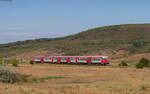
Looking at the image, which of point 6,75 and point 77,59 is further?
point 77,59

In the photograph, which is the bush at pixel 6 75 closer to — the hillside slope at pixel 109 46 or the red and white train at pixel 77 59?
the red and white train at pixel 77 59

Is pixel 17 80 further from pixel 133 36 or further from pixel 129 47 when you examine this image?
pixel 133 36

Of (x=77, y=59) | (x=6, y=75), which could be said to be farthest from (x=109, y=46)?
(x=6, y=75)

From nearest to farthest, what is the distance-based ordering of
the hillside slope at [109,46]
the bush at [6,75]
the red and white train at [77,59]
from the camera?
the bush at [6,75], the red and white train at [77,59], the hillside slope at [109,46]

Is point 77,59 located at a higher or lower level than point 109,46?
lower

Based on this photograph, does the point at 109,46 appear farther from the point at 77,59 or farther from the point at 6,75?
the point at 6,75

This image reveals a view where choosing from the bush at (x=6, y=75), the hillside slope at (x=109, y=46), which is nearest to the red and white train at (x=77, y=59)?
the hillside slope at (x=109, y=46)

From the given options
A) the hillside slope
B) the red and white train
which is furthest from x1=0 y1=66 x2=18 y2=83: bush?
the hillside slope

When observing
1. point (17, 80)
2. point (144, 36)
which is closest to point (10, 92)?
point (17, 80)

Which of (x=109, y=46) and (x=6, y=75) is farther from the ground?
(x=109, y=46)

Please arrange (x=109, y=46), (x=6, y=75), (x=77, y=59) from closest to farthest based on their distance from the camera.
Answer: (x=6, y=75), (x=77, y=59), (x=109, y=46)

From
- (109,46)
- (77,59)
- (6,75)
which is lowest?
(6,75)

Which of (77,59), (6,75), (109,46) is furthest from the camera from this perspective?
(109,46)

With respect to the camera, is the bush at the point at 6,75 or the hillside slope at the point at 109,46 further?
the hillside slope at the point at 109,46
